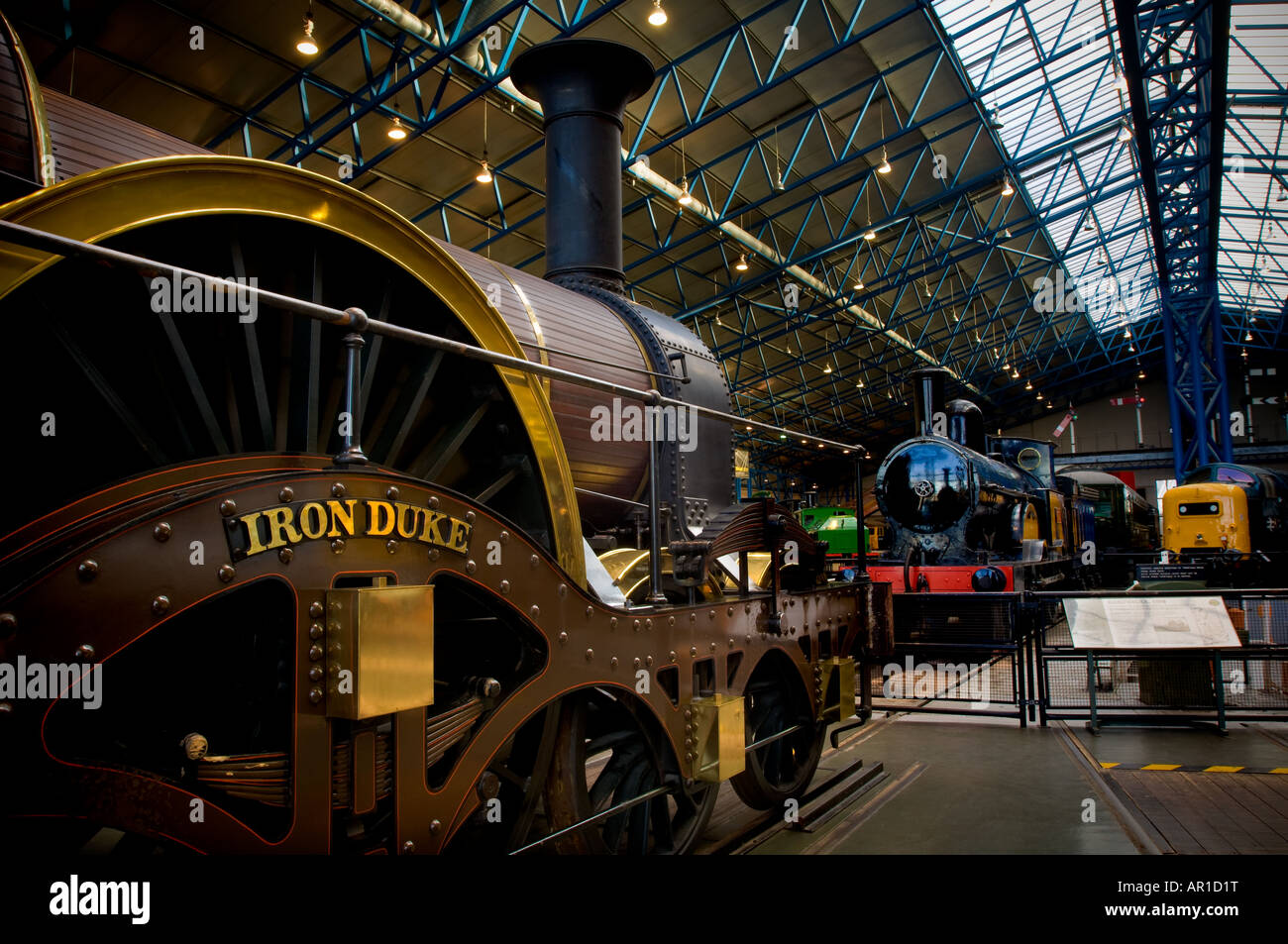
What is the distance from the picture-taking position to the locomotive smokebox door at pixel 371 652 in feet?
5.83

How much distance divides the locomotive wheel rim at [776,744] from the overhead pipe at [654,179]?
18.0 feet

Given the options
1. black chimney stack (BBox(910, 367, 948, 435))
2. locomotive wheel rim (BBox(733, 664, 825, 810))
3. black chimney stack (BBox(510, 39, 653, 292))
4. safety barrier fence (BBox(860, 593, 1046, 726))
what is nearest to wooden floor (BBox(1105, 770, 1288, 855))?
safety barrier fence (BBox(860, 593, 1046, 726))

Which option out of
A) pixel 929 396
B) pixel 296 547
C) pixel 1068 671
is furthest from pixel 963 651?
pixel 296 547

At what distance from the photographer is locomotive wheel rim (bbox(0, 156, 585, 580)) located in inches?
63.8

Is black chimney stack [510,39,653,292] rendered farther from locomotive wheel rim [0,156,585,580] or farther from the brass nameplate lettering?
the brass nameplate lettering

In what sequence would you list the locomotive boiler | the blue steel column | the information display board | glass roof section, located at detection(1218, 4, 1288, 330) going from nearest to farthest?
the locomotive boiler
the information display board
the blue steel column
glass roof section, located at detection(1218, 4, 1288, 330)

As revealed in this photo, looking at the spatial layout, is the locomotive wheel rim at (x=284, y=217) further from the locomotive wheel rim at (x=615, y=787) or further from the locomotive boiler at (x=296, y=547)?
the locomotive wheel rim at (x=615, y=787)

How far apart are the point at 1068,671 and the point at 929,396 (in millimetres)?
5945

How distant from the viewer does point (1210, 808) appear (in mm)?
4844

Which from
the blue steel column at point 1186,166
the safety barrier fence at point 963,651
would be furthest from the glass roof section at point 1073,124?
the safety barrier fence at point 963,651

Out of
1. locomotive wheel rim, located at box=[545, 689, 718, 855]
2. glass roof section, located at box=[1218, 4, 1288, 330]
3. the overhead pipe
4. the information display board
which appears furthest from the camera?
glass roof section, located at box=[1218, 4, 1288, 330]

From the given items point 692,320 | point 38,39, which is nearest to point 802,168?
point 692,320

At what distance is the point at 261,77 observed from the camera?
36.5ft
